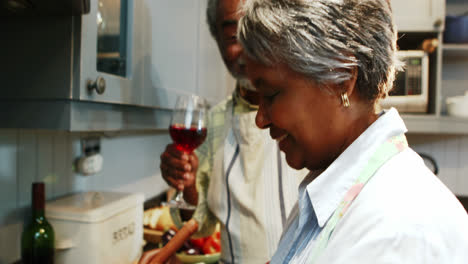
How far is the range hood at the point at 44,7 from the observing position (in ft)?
2.26

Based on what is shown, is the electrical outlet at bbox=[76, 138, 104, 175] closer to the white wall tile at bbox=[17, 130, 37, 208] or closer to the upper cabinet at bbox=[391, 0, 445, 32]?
the white wall tile at bbox=[17, 130, 37, 208]

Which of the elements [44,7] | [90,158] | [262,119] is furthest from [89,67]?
[90,158]

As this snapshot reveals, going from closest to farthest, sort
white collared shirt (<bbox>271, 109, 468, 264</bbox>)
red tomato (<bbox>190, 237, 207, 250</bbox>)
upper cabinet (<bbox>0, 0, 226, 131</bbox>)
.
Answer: white collared shirt (<bbox>271, 109, 468, 264</bbox>), upper cabinet (<bbox>0, 0, 226, 131</bbox>), red tomato (<bbox>190, 237, 207, 250</bbox>)

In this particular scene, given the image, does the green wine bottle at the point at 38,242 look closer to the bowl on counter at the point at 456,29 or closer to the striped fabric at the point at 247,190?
the striped fabric at the point at 247,190

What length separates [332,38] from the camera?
527mm

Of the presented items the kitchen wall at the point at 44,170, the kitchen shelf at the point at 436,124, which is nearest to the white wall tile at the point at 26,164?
the kitchen wall at the point at 44,170

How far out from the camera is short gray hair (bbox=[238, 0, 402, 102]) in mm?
523

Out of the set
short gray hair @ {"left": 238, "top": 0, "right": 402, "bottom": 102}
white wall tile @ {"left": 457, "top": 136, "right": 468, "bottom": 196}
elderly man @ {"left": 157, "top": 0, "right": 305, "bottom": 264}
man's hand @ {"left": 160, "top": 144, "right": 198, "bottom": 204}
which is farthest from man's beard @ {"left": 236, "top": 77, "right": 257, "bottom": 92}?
white wall tile @ {"left": 457, "top": 136, "right": 468, "bottom": 196}

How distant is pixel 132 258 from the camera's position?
1.22 metres

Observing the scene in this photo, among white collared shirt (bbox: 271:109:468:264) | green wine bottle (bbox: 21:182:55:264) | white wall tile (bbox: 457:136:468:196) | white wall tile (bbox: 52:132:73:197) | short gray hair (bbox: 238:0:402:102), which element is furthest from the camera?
white wall tile (bbox: 457:136:468:196)

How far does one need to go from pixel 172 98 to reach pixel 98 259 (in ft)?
2.00

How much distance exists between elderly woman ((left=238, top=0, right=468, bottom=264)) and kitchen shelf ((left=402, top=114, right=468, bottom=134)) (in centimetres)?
160

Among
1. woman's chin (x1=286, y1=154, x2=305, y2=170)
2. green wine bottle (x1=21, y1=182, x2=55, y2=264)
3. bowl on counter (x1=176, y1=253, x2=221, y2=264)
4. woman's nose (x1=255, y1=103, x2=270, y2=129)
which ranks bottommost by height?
bowl on counter (x1=176, y1=253, x2=221, y2=264)

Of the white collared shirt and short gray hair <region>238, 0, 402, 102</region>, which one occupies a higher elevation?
short gray hair <region>238, 0, 402, 102</region>
